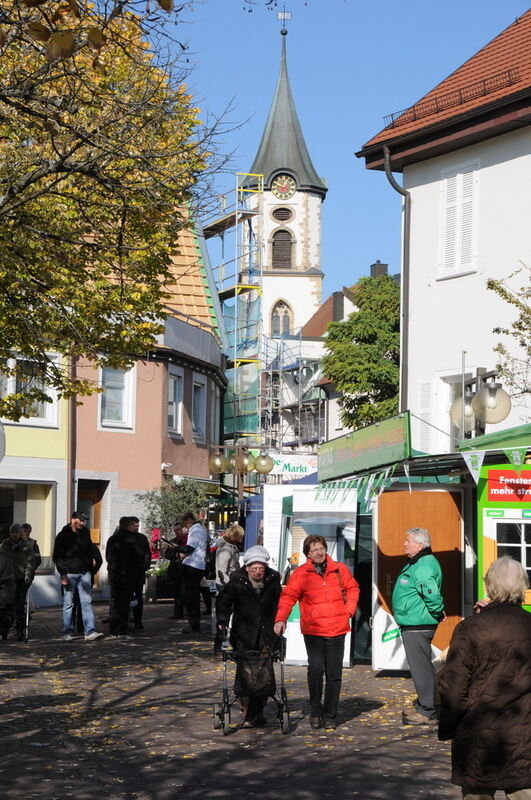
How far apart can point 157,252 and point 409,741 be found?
10143 millimetres

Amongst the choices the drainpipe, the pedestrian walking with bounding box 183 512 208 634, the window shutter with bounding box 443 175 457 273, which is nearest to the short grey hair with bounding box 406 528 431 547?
the pedestrian walking with bounding box 183 512 208 634

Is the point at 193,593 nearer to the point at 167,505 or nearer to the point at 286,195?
the point at 167,505

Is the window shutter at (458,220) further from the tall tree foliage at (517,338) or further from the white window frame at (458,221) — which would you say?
the tall tree foliage at (517,338)

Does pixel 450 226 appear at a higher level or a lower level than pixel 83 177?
higher

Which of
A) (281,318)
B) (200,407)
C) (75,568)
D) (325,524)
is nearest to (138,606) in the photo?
(75,568)

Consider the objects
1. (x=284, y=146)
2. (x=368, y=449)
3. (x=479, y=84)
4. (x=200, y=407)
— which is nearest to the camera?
(x=368, y=449)

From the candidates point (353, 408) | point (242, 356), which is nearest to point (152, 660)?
point (353, 408)

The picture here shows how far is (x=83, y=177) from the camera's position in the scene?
16.7m

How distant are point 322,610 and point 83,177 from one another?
721 cm

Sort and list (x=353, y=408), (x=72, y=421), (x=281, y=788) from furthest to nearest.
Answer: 1. (x=353, y=408)
2. (x=72, y=421)
3. (x=281, y=788)

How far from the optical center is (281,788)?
8.74 metres

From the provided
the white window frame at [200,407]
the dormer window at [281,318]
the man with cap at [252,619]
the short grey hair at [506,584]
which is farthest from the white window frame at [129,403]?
the dormer window at [281,318]

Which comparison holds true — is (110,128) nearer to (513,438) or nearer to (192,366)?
(513,438)

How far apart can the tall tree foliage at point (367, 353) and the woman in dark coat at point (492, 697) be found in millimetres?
41635
